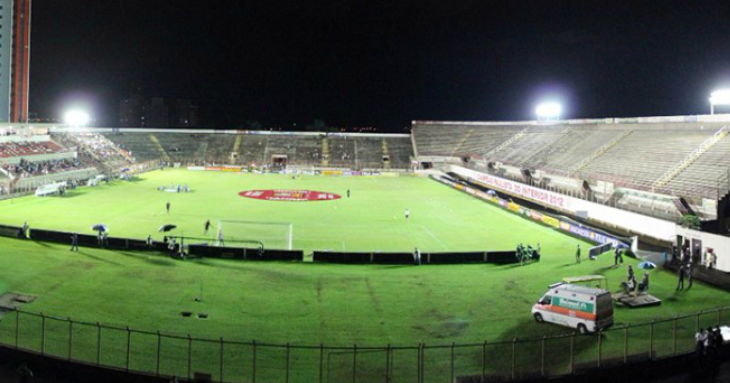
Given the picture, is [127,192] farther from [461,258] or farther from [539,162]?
[539,162]

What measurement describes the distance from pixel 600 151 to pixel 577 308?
151 feet

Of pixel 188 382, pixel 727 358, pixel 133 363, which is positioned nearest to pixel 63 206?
pixel 133 363

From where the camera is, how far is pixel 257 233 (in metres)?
39.5

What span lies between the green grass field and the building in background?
59.4 m

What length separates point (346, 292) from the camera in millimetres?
→ 24875

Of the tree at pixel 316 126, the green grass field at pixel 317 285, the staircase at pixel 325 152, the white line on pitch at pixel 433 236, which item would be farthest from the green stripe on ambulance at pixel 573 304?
the tree at pixel 316 126

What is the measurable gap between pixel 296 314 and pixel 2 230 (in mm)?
24489

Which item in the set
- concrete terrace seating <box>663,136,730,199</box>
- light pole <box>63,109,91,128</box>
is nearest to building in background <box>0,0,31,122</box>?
light pole <box>63,109,91,128</box>

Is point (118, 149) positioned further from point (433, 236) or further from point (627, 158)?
point (627, 158)

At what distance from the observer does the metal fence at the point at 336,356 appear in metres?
15.4

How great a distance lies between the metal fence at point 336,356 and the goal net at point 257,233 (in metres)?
16.2

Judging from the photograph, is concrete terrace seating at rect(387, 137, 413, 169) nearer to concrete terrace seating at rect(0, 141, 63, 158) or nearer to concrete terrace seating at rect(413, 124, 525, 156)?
concrete terrace seating at rect(413, 124, 525, 156)

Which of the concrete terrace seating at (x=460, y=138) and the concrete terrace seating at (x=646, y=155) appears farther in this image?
the concrete terrace seating at (x=460, y=138)

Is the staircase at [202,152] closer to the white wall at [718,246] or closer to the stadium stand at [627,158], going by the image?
the stadium stand at [627,158]
